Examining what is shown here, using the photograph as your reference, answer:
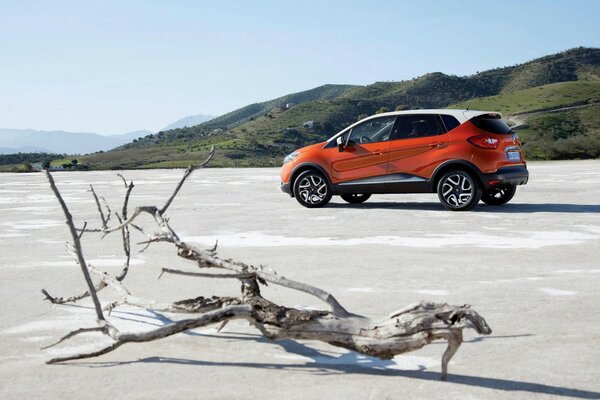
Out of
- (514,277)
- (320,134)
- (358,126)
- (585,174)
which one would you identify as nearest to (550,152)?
(585,174)

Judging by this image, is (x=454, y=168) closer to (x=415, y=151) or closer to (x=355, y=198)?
(x=415, y=151)

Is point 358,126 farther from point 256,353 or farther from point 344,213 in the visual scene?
point 256,353

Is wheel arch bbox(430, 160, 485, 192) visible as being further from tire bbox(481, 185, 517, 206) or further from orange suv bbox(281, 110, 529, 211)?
tire bbox(481, 185, 517, 206)

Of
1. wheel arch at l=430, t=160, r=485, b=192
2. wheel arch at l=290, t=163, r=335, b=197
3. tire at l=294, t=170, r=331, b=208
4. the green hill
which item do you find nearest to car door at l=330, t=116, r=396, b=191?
wheel arch at l=290, t=163, r=335, b=197

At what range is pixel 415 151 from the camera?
1292 centimetres

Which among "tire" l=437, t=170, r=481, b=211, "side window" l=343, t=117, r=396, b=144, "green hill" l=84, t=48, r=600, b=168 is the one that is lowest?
"tire" l=437, t=170, r=481, b=211

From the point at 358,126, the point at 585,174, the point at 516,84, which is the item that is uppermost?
the point at 516,84

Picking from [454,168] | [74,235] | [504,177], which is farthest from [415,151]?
[74,235]

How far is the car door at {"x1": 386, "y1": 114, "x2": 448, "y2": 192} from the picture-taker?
1276 cm

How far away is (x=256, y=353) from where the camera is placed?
163 inches

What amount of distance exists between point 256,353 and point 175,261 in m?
3.61

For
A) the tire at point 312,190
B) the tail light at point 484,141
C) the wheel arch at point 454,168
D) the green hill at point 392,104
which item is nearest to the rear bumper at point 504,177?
the wheel arch at point 454,168

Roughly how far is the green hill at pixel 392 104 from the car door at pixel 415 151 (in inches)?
3396

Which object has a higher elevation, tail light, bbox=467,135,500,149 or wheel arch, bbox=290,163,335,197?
tail light, bbox=467,135,500,149
